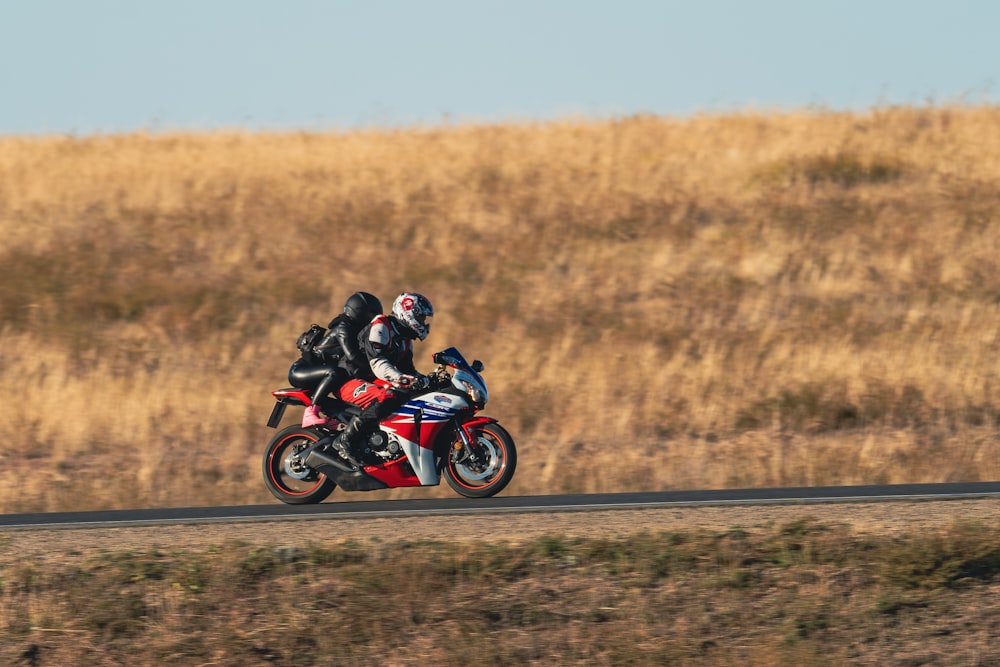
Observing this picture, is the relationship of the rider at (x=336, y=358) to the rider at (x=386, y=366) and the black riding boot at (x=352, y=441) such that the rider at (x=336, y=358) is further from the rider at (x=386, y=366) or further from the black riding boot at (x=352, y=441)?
the black riding boot at (x=352, y=441)

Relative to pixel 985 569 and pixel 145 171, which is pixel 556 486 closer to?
pixel 985 569

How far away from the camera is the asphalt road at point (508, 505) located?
1221 centimetres

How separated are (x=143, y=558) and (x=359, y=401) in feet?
10.1

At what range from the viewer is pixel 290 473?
13258mm

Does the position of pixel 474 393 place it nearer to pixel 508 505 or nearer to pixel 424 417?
pixel 424 417

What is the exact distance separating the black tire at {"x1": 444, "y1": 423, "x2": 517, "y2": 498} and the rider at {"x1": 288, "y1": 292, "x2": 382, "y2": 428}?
1.20 metres

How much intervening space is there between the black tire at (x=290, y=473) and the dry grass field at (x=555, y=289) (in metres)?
2.84

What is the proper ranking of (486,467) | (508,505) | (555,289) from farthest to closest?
(555,289)
(486,467)
(508,505)

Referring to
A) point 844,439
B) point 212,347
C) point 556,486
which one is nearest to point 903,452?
point 844,439

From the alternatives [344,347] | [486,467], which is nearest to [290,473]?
[344,347]

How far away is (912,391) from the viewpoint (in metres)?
20.6

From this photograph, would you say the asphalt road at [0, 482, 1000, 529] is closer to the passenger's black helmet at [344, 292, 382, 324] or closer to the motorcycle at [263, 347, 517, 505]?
the motorcycle at [263, 347, 517, 505]

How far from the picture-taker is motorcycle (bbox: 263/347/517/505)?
12719mm

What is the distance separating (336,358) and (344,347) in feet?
0.89
